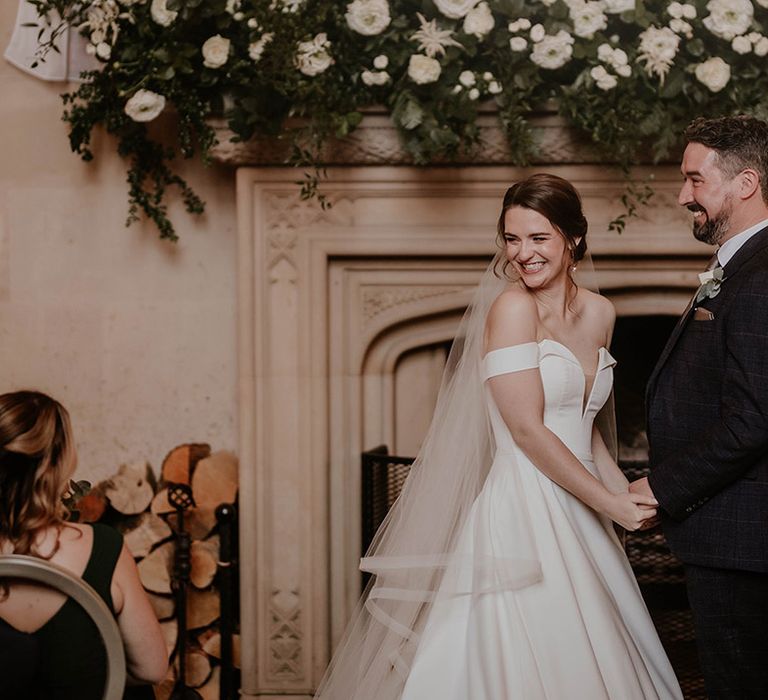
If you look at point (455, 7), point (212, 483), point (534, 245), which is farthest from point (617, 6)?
point (212, 483)

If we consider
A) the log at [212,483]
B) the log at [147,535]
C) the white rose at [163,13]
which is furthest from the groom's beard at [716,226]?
the log at [147,535]

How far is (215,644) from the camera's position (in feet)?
11.6

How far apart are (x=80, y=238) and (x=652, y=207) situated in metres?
2.09

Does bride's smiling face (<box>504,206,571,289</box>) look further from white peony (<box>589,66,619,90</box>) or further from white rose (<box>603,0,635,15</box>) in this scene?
white rose (<box>603,0,635,15</box>)

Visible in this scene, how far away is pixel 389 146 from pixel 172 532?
1573mm

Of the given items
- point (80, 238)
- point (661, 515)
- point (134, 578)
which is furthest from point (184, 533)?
point (661, 515)

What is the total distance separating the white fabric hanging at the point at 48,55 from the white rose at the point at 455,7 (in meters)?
1.34

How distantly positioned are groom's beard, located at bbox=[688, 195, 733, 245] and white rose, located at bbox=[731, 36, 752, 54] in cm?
98

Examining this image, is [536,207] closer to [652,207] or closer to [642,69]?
[642,69]

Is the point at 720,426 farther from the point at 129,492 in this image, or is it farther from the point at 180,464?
the point at 129,492

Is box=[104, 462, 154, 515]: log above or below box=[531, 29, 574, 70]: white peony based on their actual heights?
below

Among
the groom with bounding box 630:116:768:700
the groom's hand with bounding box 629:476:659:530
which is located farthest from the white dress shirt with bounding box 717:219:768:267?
the groom's hand with bounding box 629:476:659:530

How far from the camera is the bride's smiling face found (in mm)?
2432

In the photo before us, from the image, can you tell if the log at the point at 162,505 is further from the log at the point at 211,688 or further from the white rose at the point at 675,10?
the white rose at the point at 675,10
